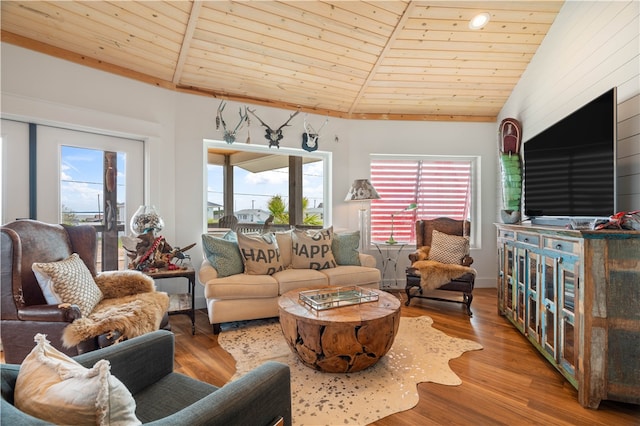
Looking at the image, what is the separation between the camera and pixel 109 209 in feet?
10.7

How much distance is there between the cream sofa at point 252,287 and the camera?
9.58 feet

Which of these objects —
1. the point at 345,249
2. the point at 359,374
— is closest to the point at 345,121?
the point at 345,249

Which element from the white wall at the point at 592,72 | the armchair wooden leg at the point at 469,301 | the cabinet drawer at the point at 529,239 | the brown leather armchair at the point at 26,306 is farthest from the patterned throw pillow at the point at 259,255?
the white wall at the point at 592,72

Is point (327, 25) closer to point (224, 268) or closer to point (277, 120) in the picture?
point (277, 120)

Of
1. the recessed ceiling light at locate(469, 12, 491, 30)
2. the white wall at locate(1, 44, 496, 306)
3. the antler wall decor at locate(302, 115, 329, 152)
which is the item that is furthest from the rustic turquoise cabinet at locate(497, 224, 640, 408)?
the antler wall decor at locate(302, 115, 329, 152)

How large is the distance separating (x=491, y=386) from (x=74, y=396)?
87.7 inches

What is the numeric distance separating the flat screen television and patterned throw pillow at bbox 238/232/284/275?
260 cm

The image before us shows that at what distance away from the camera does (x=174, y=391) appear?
1285mm

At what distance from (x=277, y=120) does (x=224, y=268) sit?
6.96 ft

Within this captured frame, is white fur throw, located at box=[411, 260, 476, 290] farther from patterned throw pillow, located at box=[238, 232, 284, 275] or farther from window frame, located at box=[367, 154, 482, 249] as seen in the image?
patterned throw pillow, located at box=[238, 232, 284, 275]

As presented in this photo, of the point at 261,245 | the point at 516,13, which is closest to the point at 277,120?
the point at 261,245

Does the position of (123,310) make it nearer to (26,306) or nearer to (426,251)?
(26,306)

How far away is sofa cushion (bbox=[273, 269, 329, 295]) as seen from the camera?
3.11 meters

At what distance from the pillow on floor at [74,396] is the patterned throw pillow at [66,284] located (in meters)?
1.46
